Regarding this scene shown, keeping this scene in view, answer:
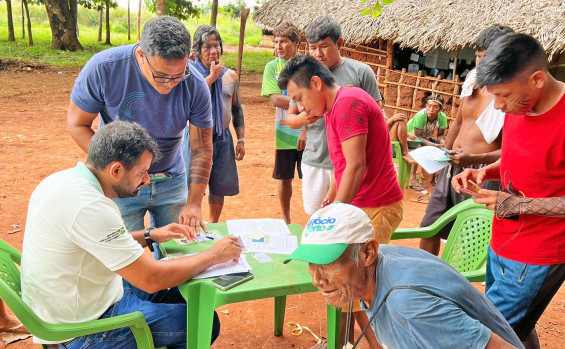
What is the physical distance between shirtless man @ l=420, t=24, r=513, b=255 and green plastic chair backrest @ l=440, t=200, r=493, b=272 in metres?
0.36

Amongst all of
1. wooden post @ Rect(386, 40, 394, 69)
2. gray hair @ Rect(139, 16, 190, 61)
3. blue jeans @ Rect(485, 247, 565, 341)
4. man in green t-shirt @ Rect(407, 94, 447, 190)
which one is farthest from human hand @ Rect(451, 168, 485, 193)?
wooden post @ Rect(386, 40, 394, 69)

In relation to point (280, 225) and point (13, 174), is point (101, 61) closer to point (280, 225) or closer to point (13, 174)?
point (280, 225)

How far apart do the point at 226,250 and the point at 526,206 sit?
1445mm

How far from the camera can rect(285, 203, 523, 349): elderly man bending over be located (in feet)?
4.87

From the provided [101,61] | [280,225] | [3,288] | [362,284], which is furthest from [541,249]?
[101,61]

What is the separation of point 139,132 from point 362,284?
50.4 inches

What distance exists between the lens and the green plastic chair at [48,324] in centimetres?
207

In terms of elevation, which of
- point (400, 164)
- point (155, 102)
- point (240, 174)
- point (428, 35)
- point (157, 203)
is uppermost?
point (428, 35)

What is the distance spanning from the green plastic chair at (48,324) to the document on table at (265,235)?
2.31ft

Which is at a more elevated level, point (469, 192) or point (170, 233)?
point (469, 192)

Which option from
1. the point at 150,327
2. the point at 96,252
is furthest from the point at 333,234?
the point at 150,327

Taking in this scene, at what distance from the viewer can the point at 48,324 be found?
7.06 ft

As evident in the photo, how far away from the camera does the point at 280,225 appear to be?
3.05 meters

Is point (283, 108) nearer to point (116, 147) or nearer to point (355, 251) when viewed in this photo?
point (116, 147)
